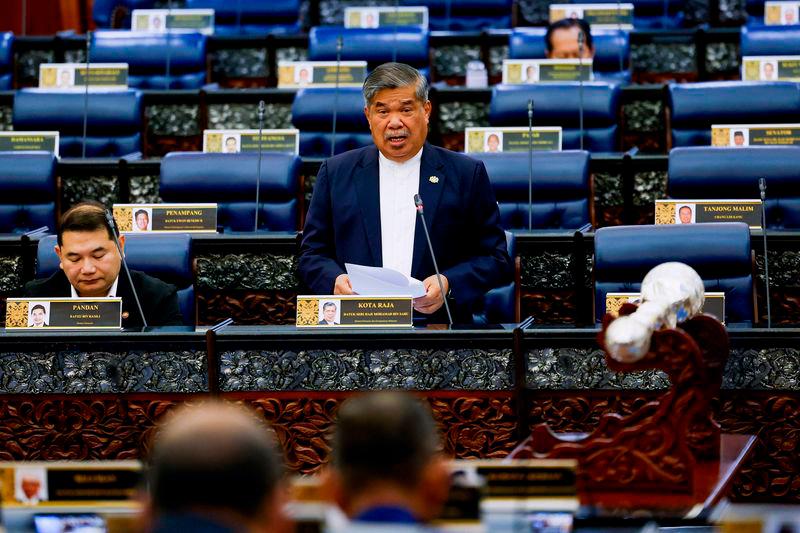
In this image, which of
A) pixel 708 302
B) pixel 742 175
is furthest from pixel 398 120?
pixel 742 175

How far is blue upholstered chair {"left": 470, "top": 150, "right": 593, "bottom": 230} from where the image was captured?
205 inches

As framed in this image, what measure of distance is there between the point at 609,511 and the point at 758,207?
8.72 feet

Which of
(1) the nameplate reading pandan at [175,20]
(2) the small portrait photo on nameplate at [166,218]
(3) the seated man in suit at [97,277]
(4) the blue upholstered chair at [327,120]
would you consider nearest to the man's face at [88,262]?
(3) the seated man in suit at [97,277]

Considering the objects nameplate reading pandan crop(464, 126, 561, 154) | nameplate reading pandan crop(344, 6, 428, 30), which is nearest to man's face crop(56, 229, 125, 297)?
nameplate reading pandan crop(464, 126, 561, 154)

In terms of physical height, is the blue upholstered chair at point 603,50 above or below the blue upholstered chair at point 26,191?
above

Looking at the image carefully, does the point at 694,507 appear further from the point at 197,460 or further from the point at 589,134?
the point at 589,134

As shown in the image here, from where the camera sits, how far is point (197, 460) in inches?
54.7

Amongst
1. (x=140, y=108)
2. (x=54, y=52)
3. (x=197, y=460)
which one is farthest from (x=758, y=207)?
(x=54, y=52)

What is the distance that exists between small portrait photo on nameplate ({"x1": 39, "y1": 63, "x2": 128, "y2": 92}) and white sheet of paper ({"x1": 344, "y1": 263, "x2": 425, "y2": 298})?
3.32 m

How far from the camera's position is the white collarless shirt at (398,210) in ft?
13.3

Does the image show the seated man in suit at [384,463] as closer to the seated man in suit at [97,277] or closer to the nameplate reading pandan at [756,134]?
the seated man in suit at [97,277]

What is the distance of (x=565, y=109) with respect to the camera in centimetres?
601

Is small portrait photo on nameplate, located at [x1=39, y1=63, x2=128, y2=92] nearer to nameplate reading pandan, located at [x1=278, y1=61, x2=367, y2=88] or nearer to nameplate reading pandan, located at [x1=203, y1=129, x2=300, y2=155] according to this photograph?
nameplate reading pandan, located at [x1=278, y1=61, x2=367, y2=88]

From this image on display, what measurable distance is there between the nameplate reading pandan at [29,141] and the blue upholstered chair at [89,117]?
40 centimetres
